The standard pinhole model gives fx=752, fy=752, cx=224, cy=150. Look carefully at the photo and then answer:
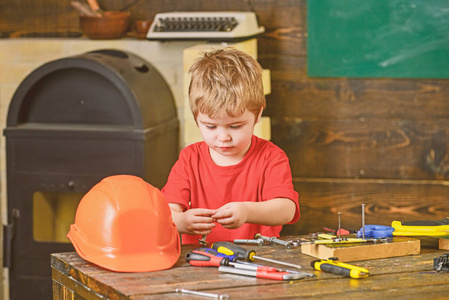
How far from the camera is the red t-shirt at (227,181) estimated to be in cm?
213

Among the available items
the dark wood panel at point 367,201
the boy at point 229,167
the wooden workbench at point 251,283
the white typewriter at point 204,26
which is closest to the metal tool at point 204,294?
the wooden workbench at point 251,283

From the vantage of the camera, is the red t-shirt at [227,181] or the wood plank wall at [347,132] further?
the wood plank wall at [347,132]

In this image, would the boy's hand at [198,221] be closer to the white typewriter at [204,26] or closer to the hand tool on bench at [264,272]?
the hand tool on bench at [264,272]

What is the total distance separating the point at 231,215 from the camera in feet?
6.07

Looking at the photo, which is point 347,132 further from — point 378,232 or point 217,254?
point 217,254

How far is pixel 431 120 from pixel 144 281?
225cm

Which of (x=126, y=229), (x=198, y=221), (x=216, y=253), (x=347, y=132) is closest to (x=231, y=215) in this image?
(x=198, y=221)

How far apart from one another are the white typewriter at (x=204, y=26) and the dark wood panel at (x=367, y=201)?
0.79 metres

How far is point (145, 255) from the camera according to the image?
166cm

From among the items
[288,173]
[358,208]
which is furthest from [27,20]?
[288,173]

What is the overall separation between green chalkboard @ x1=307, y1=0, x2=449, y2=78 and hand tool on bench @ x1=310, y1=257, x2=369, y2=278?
1958 mm

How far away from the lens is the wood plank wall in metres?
3.46

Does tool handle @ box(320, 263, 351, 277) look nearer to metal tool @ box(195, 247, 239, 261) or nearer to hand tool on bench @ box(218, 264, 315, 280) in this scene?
hand tool on bench @ box(218, 264, 315, 280)

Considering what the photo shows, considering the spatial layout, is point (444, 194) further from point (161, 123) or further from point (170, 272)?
point (170, 272)
